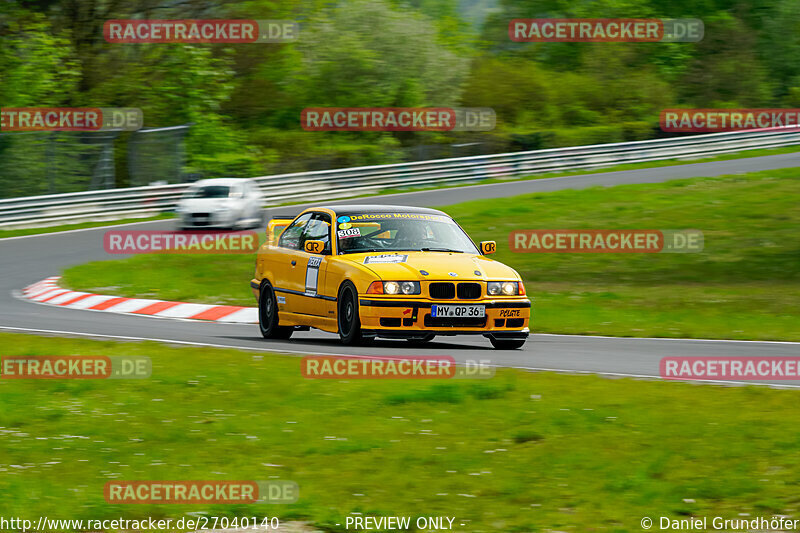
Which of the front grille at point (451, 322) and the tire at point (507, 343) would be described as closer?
the front grille at point (451, 322)

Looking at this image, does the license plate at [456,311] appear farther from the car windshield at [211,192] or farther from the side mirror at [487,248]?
the car windshield at [211,192]

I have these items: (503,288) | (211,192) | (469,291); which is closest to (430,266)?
(469,291)

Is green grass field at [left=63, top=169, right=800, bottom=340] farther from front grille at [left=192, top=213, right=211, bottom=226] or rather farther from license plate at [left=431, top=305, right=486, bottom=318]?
front grille at [left=192, top=213, right=211, bottom=226]

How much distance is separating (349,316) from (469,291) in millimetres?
1268

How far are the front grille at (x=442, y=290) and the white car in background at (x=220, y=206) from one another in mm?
17213

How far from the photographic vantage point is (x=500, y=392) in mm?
8672

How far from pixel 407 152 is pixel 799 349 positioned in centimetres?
2878

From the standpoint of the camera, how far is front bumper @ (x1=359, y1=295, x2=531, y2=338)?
11.2 meters

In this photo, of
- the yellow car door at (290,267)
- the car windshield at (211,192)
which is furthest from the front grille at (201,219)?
the yellow car door at (290,267)

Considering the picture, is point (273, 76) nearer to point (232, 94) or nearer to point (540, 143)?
point (232, 94)

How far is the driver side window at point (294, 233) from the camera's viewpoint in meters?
13.4

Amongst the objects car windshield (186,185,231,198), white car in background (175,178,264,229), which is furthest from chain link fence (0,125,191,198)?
car windshield (186,185,231,198)

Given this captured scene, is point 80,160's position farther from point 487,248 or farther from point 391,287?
point 391,287

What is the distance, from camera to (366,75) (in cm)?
4341
